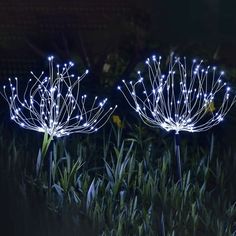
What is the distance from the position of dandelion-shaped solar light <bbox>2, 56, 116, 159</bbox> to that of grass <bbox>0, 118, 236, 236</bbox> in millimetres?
78

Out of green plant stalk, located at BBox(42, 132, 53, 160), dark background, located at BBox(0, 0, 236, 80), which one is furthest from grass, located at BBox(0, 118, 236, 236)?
dark background, located at BBox(0, 0, 236, 80)

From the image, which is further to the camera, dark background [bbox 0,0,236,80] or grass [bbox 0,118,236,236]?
dark background [bbox 0,0,236,80]

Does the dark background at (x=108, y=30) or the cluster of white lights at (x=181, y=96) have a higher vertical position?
the dark background at (x=108, y=30)

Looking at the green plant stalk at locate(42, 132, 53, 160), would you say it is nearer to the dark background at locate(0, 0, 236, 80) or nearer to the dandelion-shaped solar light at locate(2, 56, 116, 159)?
the dandelion-shaped solar light at locate(2, 56, 116, 159)

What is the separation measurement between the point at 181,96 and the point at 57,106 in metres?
0.82

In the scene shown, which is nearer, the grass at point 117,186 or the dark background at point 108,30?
the grass at point 117,186

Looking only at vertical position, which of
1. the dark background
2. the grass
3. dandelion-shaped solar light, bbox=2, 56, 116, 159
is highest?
the dark background

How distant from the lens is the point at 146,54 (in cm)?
410

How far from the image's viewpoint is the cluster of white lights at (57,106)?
403 cm

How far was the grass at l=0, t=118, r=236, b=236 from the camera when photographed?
156 inches

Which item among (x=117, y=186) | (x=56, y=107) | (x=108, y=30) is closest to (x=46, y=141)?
(x=56, y=107)

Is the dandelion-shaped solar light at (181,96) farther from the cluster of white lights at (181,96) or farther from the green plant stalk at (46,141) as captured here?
the green plant stalk at (46,141)

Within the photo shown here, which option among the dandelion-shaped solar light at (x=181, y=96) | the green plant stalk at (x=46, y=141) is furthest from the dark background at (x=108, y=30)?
the green plant stalk at (x=46, y=141)

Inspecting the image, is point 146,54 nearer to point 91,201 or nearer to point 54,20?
point 54,20
